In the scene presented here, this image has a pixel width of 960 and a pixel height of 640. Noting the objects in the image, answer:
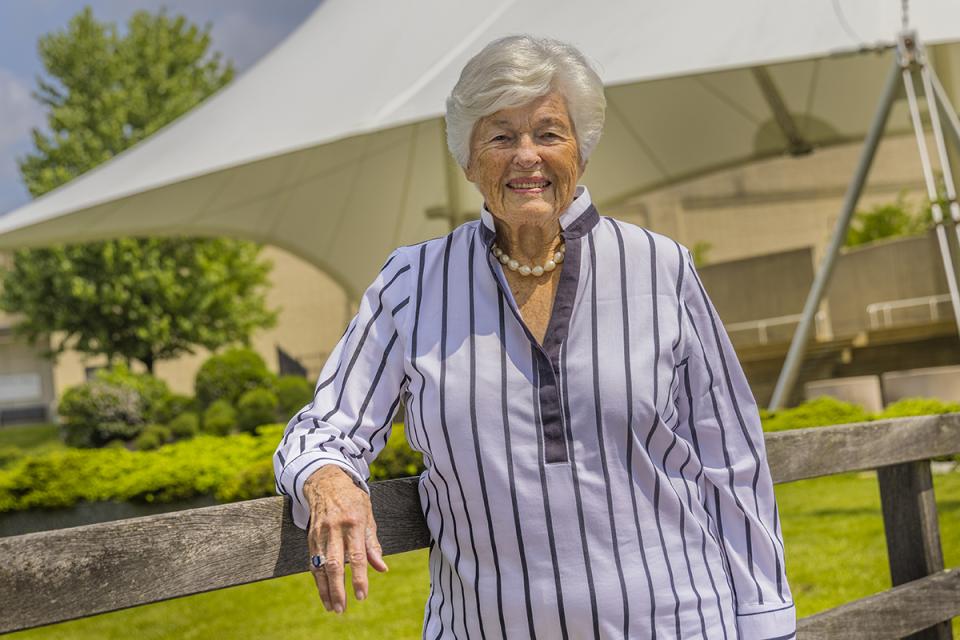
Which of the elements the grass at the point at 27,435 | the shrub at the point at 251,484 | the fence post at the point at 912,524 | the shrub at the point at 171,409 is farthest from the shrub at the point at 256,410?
the grass at the point at 27,435

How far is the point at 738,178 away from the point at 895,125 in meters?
13.2

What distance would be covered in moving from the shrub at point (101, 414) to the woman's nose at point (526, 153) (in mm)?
12023

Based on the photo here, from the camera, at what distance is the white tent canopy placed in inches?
312

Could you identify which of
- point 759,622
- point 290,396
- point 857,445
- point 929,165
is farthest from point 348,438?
point 290,396

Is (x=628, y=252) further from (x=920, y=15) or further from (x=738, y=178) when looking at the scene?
(x=738, y=178)

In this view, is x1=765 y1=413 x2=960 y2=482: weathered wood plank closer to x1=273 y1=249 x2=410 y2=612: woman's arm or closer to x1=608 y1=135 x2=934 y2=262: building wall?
x1=273 y1=249 x2=410 y2=612: woman's arm

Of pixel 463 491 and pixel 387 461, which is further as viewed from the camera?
pixel 387 461

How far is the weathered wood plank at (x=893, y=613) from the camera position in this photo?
241cm

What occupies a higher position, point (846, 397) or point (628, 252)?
point (628, 252)

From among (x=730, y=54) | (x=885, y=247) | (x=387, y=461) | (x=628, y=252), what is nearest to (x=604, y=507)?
(x=628, y=252)

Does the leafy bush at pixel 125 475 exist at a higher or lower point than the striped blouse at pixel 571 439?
lower

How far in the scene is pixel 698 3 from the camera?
27.3 ft

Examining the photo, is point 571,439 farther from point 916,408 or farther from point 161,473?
point 161,473

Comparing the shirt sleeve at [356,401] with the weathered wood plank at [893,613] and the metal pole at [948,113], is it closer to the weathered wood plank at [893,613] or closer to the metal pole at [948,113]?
the weathered wood plank at [893,613]
